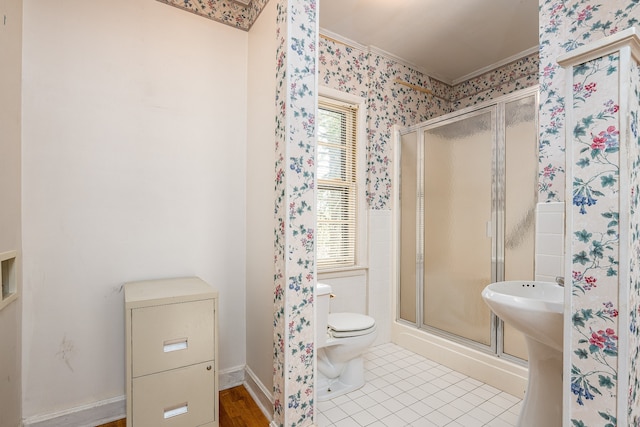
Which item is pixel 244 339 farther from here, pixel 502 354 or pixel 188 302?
pixel 502 354

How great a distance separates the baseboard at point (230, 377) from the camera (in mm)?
2057

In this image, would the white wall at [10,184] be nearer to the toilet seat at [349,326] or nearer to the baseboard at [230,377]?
the baseboard at [230,377]

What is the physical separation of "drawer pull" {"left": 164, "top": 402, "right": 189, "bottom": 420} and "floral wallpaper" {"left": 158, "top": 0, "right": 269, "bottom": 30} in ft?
7.50

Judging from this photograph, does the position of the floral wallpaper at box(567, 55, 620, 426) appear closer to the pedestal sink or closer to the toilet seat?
the pedestal sink

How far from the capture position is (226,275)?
2115 millimetres

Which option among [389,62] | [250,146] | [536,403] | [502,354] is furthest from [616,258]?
[389,62]

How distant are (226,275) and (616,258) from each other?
1944 millimetres

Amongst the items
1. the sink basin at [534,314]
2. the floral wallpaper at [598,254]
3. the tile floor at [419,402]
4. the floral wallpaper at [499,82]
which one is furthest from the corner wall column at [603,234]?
the floral wallpaper at [499,82]

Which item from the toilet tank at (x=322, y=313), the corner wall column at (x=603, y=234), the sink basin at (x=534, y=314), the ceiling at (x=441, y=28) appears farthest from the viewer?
the ceiling at (x=441, y=28)

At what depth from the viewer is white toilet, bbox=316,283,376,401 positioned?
1.98 m

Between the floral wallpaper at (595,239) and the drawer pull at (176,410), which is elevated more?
the floral wallpaper at (595,239)

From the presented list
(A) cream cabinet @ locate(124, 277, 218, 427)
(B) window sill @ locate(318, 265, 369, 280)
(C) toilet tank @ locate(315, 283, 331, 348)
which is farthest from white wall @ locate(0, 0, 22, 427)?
(B) window sill @ locate(318, 265, 369, 280)

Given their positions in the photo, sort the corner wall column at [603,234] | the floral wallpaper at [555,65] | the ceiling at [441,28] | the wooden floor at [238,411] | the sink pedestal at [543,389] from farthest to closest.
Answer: the ceiling at [441,28]
the wooden floor at [238,411]
the floral wallpaper at [555,65]
the sink pedestal at [543,389]
the corner wall column at [603,234]

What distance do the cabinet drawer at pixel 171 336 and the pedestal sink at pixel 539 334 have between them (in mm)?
1368
